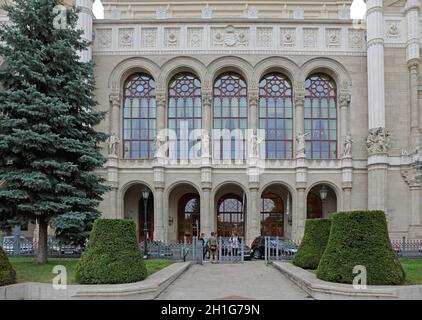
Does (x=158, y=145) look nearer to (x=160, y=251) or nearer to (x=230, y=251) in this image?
(x=160, y=251)

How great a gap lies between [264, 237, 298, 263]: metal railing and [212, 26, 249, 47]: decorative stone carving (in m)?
16.7

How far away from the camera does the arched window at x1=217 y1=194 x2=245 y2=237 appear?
1538 inches

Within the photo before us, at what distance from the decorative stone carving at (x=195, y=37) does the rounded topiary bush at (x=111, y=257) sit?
26005 mm

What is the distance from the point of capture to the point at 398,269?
11.8 m

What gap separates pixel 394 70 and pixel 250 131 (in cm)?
1180

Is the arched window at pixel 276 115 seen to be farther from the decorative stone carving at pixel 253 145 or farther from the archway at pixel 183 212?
the archway at pixel 183 212

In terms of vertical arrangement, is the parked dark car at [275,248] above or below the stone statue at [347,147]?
below

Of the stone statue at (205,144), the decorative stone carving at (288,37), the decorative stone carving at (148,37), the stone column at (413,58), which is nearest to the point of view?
the stone column at (413,58)

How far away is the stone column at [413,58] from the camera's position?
117 feet

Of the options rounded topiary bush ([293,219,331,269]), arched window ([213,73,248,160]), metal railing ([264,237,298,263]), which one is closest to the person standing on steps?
metal railing ([264,237,298,263])

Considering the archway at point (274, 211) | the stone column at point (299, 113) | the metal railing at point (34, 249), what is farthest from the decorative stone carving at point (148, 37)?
the metal railing at point (34, 249)

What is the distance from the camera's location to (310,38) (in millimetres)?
37188

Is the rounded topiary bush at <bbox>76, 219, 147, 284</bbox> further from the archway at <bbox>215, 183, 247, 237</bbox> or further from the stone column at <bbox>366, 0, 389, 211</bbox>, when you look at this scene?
the archway at <bbox>215, 183, 247, 237</bbox>

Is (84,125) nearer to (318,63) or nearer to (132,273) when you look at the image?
(132,273)
